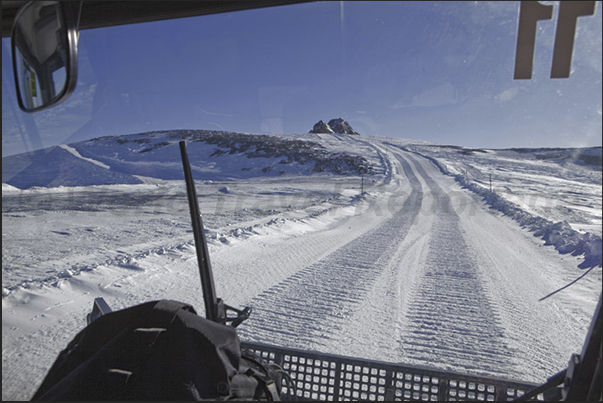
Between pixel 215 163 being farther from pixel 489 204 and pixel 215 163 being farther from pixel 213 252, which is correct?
pixel 489 204

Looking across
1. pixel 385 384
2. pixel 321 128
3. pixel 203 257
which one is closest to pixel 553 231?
pixel 385 384

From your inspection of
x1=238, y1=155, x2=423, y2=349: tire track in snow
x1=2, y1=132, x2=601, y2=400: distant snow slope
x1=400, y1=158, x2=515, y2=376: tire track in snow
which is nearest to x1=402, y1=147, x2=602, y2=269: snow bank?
x1=2, y1=132, x2=601, y2=400: distant snow slope

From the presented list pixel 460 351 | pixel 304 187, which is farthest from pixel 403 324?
pixel 304 187

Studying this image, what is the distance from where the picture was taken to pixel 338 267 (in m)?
4.69

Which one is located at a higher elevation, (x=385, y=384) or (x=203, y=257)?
(x=203, y=257)

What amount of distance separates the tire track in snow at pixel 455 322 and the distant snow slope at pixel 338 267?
0.02 metres

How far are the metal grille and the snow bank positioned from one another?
676 millimetres

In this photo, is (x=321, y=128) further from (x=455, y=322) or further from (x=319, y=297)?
(x=319, y=297)

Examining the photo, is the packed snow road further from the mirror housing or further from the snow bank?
the mirror housing

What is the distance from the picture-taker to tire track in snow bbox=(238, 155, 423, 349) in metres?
2.85

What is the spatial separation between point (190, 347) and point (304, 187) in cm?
1097

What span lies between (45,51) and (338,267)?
12.7 ft

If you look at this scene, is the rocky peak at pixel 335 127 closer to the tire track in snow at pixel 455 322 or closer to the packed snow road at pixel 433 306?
the packed snow road at pixel 433 306

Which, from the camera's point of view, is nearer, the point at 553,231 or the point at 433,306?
the point at 433,306
